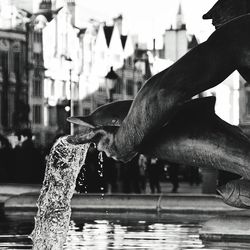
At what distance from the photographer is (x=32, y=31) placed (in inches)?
3049

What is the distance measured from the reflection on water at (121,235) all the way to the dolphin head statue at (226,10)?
411 cm

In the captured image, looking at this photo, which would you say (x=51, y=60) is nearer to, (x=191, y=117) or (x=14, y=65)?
(x=14, y=65)

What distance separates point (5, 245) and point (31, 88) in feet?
224

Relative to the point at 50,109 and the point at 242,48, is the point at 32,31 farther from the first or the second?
the point at 242,48

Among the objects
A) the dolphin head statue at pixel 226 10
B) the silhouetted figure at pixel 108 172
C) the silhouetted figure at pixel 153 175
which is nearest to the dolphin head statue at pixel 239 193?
the dolphin head statue at pixel 226 10

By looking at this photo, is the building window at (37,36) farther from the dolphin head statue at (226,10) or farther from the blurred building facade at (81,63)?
the dolphin head statue at (226,10)

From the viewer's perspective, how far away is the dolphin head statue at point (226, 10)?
4.69 meters

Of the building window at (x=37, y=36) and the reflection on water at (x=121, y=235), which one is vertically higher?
A: the building window at (x=37, y=36)

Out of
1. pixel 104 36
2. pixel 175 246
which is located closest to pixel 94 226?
pixel 175 246

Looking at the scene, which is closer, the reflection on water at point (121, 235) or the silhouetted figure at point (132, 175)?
the reflection on water at point (121, 235)

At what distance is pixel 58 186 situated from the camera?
25.8 feet

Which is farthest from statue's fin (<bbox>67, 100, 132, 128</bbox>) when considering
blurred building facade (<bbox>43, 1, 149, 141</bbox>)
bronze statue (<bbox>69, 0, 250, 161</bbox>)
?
blurred building facade (<bbox>43, 1, 149, 141</bbox>)

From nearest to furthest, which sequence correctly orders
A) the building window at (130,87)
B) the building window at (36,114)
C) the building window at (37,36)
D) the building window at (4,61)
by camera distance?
the building window at (4,61), the building window at (36,114), the building window at (37,36), the building window at (130,87)

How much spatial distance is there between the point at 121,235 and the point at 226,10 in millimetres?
5869
